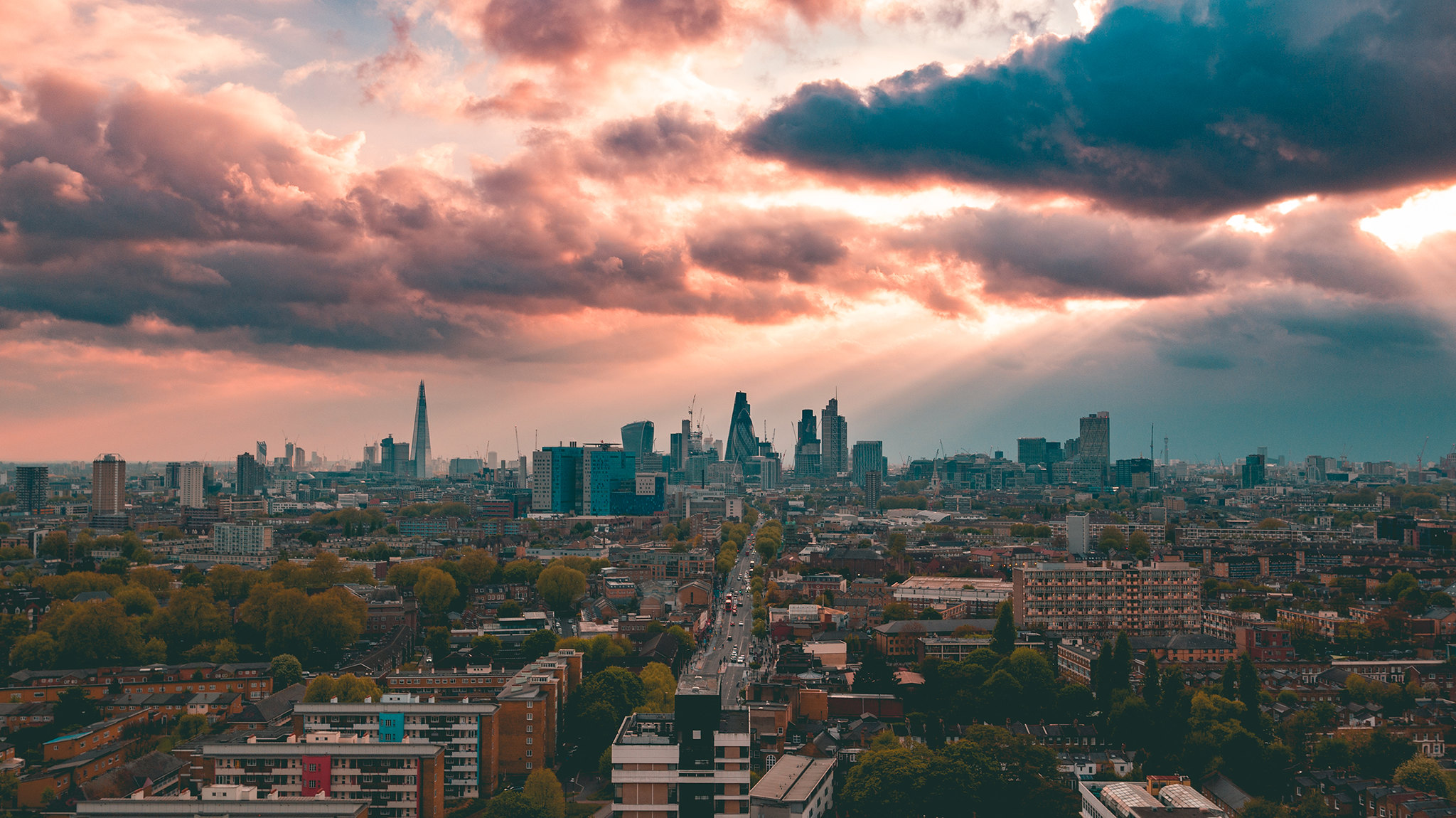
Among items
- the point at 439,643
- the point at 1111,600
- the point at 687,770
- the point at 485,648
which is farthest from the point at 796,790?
the point at 439,643

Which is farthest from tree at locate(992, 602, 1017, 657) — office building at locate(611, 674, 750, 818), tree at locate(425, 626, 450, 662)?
office building at locate(611, 674, 750, 818)

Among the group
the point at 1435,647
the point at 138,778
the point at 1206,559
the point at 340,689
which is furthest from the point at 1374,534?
the point at 138,778

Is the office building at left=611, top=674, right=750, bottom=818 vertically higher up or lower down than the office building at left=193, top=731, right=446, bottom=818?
higher up

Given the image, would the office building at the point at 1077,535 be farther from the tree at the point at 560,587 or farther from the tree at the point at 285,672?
the tree at the point at 285,672


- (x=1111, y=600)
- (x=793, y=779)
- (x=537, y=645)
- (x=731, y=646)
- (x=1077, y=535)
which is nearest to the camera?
(x=793, y=779)

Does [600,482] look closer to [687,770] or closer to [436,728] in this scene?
[436,728]

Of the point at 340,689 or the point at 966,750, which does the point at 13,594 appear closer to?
the point at 340,689

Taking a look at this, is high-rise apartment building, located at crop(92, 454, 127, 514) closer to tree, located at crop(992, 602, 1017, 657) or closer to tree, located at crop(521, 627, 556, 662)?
tree, located at crop(521, 627, 556, 662)
